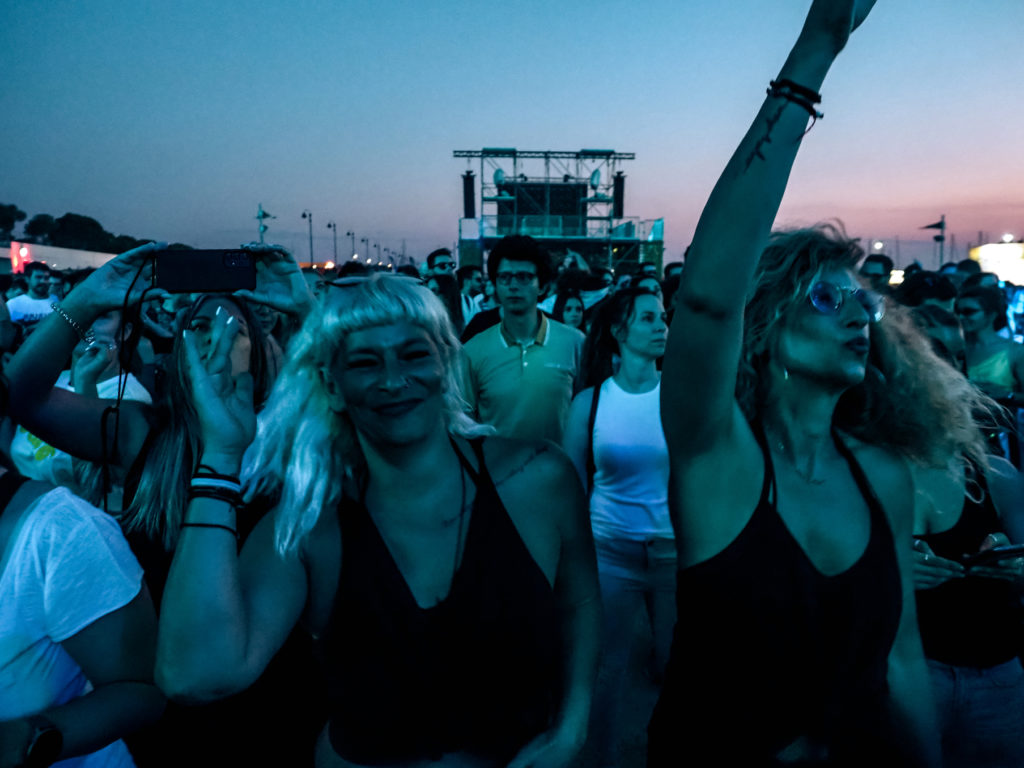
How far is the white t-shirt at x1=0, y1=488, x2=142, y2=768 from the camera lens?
150 centimetres

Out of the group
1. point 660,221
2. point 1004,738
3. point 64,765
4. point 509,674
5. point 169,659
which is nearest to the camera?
point 169,659

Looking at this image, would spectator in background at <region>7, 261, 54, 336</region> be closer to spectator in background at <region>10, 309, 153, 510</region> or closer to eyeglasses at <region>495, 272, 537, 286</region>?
spectator in background at <region>10, 309, 153, 510</region>

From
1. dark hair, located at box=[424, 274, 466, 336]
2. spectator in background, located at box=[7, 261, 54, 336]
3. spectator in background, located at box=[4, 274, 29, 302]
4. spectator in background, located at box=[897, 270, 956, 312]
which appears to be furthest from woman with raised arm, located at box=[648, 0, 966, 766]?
spectator in background, located at box=[4, 274, 29, 302]

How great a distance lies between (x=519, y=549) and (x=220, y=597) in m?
0.68

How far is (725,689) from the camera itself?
5.25 feet

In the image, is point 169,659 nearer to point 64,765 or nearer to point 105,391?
point 64,765

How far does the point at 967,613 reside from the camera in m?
2.09

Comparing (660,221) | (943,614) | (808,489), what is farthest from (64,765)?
(660,221)

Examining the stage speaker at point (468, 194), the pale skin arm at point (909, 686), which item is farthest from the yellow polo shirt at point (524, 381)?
the stage speaker at point (468, 194)

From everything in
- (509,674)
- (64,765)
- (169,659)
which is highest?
(169,659)

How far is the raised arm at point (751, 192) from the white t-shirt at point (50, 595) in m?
1.38

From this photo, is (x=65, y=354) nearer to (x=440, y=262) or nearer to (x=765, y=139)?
(x=765, y=139)

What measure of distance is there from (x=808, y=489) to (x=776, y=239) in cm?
65

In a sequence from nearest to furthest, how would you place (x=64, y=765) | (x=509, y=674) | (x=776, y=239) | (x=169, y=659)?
(x=169, y=659) < (x=64, y=765) < (x=509, y=674) < (x=776, y=239)
